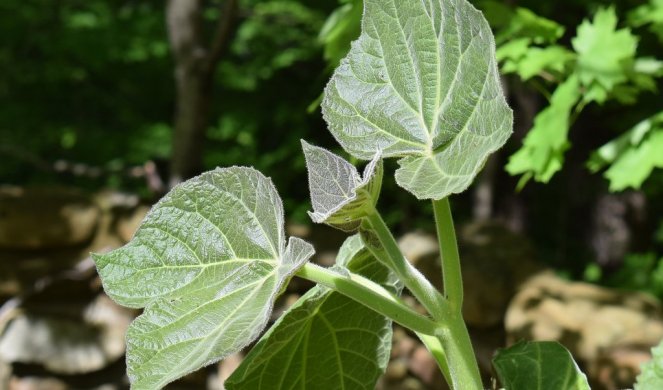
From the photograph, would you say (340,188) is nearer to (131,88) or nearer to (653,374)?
(653,374)

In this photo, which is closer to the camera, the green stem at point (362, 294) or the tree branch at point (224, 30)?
the green stem at point (362, 294)

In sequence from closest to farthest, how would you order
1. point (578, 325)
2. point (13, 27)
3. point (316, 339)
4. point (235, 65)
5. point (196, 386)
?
1. point (316, 339)
2. point (578, 325)
3. point (196, 386)
4. point (13, 27)
5. point (235, 65)

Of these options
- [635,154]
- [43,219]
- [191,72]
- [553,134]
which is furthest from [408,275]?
[43,219]

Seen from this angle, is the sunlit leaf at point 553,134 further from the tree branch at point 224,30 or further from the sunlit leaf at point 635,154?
the tree branch at point 224,30

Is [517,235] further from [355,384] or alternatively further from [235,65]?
[355,384]

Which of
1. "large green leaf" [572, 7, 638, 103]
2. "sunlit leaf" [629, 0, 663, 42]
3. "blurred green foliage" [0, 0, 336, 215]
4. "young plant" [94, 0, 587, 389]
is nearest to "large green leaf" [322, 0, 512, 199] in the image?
"young plant" [94, 0, 587, 389]

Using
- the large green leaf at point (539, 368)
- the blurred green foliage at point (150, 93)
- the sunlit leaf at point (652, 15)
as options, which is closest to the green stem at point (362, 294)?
the large green leaf at point (539, 368)

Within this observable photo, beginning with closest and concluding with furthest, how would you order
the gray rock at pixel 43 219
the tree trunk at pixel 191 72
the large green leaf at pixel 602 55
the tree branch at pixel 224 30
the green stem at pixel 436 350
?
the green stem at pixel 436 350 < the large green leaf at pixel 602 55 < the tree branch at pixel 224 30 < the tree trunk at pixel 191 72 < the gray rock at pixel 43 219

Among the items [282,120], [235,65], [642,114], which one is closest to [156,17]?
[235,65]
